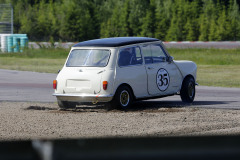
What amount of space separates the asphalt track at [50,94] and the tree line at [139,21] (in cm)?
5804

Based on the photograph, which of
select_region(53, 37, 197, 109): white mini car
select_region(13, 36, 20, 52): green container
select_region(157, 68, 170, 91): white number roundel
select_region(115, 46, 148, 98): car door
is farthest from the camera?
select_region(13, 36, 20, 52): green container

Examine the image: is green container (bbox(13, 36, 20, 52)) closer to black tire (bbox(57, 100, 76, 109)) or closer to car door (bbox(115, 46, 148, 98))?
black tire (bbox(57, 100, 76, 109))

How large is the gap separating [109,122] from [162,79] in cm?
322

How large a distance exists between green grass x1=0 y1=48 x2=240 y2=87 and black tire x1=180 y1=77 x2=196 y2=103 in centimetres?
630

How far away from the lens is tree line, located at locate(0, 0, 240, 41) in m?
79.4

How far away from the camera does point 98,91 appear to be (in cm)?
1068

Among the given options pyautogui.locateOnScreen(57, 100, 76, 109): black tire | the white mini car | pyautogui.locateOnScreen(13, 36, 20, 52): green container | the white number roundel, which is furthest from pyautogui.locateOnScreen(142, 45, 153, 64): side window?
pyautogui.locateOnScreen(13, 36, 20, 52): green container

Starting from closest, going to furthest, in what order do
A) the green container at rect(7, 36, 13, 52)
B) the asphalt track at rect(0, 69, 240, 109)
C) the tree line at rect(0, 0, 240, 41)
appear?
1. the asphalt track at rect(0, 69, 240, 109)
2. the green container at rect(7, 36, 13, 52)
3. the tree line at rect(0, 0, 240, 41)

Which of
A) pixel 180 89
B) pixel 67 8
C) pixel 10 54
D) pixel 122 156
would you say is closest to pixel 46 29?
pixel 67 8

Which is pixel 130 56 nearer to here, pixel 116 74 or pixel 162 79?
pixel 116 74

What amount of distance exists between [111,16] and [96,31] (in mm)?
6738

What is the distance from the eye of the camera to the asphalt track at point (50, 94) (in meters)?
12.6

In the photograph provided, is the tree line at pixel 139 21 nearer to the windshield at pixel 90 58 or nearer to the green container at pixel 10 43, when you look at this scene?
the green container at pixel 10 43

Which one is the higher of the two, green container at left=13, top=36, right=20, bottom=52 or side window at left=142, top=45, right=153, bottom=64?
side window at left=142, top=45, right=153, bottom=64
